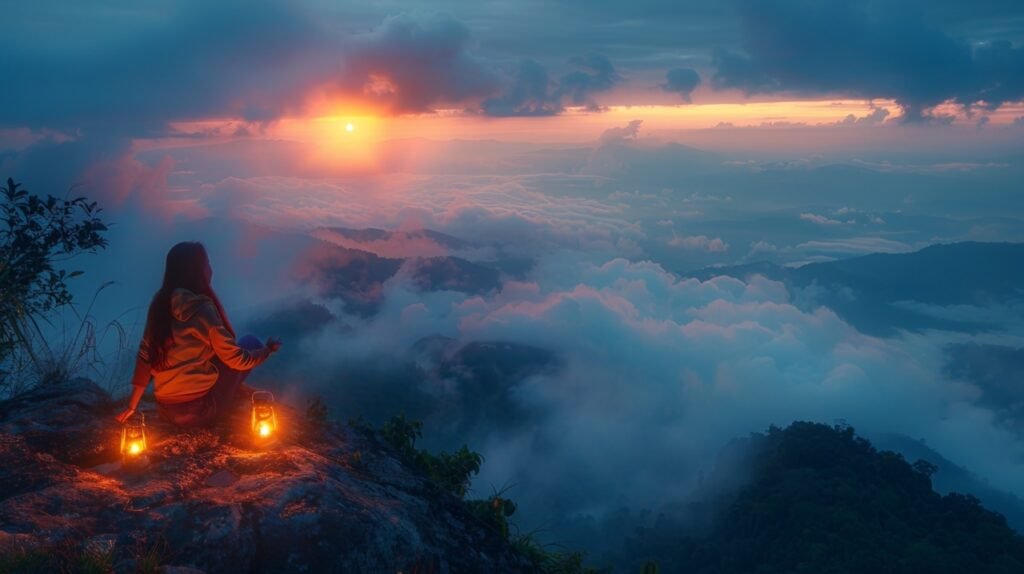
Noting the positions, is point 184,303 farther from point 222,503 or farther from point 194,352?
point 222,503

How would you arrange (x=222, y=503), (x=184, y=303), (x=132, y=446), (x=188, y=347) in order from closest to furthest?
(x=222, y=503)
(x=132, y=446)
(x=184, y=303)
(x=188, y=347)

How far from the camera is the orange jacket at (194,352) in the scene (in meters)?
4.84

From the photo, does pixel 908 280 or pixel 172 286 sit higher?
pixel 172 286

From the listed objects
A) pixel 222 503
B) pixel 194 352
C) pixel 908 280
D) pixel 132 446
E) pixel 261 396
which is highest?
pixel 194 352

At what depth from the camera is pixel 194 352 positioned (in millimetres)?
5008

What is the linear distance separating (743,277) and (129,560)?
187 m

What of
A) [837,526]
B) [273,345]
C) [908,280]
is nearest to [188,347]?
[273,345]

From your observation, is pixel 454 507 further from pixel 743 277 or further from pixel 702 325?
pixel 743 277

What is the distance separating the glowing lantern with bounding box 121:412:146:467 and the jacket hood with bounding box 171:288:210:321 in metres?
0.80

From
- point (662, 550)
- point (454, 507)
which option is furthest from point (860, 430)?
point (454, 507)

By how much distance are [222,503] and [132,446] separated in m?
1.06

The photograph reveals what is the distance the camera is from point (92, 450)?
494 centimetres

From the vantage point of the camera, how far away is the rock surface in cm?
382

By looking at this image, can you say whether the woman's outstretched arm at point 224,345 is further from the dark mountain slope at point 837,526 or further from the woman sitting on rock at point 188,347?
the dark mountain slope at point 837,526
